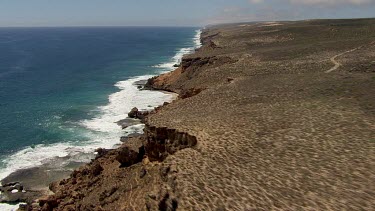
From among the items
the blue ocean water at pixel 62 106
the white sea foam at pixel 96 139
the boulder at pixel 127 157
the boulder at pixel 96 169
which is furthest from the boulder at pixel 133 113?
the boulder at pixel 127 157

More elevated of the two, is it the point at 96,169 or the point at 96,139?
the point at 96,169

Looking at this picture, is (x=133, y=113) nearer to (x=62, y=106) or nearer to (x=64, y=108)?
(x=64, y=108)

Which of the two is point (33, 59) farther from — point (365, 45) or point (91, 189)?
point (91, 189)

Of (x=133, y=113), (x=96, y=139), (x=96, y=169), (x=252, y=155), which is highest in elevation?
(x=252, y=155)

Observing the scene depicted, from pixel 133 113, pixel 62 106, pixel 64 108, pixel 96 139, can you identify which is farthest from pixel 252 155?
pixel 62 106

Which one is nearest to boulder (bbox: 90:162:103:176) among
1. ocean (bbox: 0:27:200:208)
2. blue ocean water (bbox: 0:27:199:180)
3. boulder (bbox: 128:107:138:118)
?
ocean (bbox: 0:27:200:208)

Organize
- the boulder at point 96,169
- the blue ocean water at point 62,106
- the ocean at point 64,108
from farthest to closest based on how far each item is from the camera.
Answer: the blue ocean water at point 62,106, the ocean at point 64,108, the boulder at point 96,169

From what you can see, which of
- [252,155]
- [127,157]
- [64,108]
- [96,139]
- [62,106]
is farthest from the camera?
[62,106]

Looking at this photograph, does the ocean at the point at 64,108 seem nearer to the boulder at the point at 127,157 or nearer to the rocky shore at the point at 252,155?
the rocky shore at the point at 252,155

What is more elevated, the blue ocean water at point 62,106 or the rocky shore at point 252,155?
the rocky shore at point 252,155
